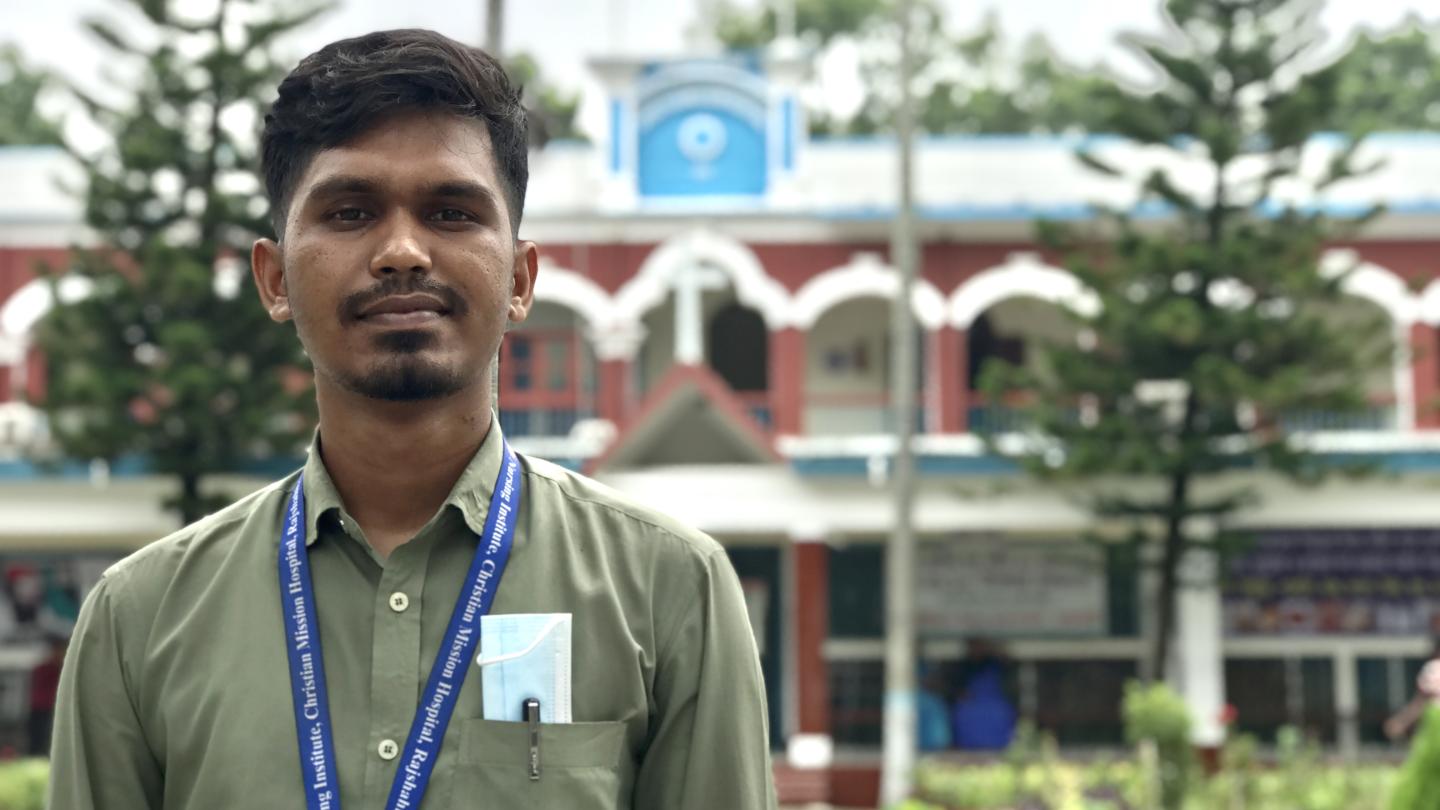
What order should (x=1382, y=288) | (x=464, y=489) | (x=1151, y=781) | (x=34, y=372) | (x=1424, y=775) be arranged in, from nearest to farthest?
(x=464, y=489) → (x=1424, y=775) → (x=1151, y=781) → (x=1382, y=288) → (x=34, y=372)

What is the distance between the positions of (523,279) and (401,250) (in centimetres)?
25

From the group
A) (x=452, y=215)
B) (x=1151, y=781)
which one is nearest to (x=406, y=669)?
(x=452, y=215)

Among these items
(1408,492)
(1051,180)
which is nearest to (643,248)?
(1051,180)

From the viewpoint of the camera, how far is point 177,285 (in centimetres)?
1489

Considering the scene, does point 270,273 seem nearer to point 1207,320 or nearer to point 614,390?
point 1207,320

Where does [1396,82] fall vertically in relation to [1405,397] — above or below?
above

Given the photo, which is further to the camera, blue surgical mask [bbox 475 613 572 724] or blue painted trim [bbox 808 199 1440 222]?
blue painted trim [bbox 808 199 1440 222]

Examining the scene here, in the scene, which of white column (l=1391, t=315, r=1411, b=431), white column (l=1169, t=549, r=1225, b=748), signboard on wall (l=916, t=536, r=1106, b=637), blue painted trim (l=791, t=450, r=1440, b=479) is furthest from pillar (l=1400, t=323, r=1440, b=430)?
signboard on wall (l=916, t=536, r=1106, b=637)

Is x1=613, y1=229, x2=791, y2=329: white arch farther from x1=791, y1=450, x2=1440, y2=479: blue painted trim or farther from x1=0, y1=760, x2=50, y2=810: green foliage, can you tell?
x1=0, y1=760, x2=50, y2=810: green foliage

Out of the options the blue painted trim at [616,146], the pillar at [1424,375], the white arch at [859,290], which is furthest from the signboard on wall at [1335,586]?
the blue painted trim at [616,146]

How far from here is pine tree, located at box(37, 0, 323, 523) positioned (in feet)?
49.8

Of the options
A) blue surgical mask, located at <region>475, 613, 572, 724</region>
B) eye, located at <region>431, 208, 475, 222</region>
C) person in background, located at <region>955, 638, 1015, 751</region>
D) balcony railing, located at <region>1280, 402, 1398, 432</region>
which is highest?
balcony railing, located at <region>1280, 402, 1398, 432</region>

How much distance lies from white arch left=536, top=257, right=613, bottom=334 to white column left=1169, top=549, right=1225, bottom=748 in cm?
607

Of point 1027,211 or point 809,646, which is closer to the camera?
point 809,646
